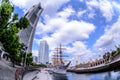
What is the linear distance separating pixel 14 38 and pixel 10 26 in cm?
197

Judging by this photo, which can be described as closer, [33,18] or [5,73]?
[5,73]

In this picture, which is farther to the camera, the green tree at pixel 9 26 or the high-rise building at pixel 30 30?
the high-rise building at pixel 30 30

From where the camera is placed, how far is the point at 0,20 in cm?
3178

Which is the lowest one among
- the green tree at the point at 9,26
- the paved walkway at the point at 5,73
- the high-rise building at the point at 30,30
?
the paved walkway at the point at 5,73

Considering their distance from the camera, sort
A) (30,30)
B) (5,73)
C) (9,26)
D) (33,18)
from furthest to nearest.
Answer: (33,18) < (30,30) < (9,26) < (5,73)

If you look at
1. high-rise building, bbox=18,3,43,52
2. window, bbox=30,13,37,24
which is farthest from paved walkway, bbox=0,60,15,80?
window, bbox=30,13,37,24

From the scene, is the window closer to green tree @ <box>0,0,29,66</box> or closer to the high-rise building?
the high-rise building

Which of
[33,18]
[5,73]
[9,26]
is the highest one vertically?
A: [33,18]

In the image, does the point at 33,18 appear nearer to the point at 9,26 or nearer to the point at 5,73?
the point at 9,26

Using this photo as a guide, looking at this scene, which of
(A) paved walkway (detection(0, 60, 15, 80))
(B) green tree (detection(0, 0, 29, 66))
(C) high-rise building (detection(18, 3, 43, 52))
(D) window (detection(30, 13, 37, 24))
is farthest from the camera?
(D) window (detection(30, 13, 37, 24))

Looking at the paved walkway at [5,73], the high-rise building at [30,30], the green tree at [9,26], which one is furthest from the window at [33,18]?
the paved walkway at [5,73]

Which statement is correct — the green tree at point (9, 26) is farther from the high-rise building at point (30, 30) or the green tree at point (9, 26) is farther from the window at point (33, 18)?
the window at point (33, 18)

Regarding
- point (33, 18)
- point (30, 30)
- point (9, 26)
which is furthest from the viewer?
point (33, 18)

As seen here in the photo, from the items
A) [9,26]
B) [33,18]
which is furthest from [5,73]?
[33,18]
